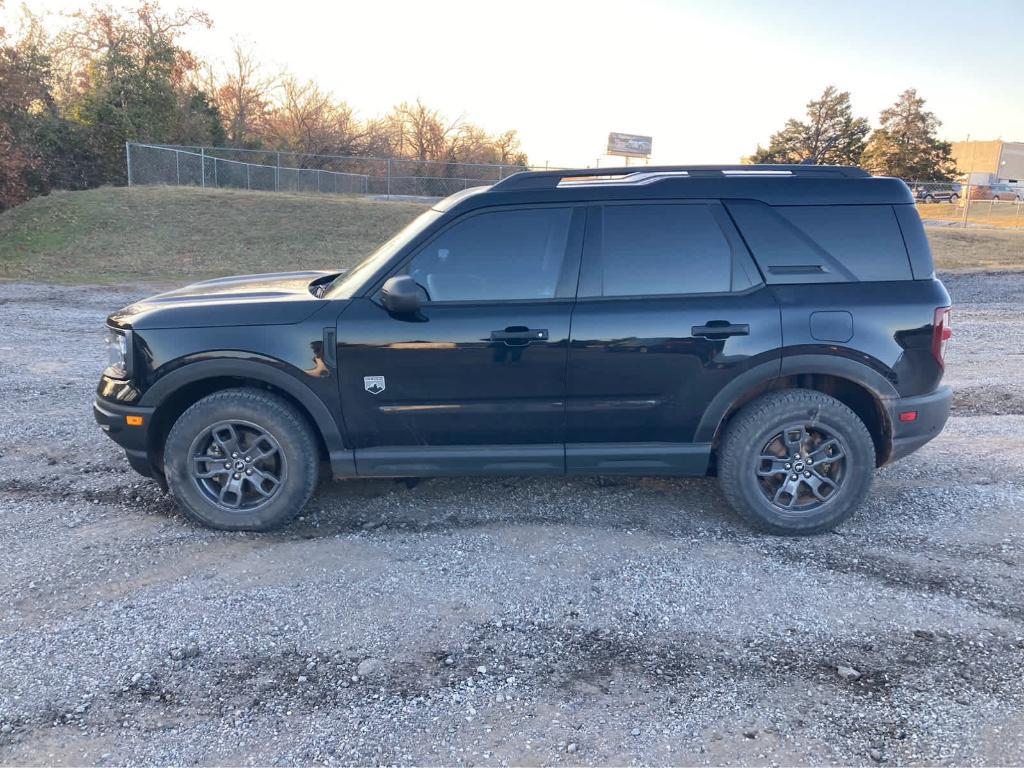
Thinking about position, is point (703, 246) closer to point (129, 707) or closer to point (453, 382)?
point (453, 382)

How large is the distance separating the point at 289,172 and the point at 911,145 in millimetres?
34618

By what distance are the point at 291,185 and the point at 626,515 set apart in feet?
81.7

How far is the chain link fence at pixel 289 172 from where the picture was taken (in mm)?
23125

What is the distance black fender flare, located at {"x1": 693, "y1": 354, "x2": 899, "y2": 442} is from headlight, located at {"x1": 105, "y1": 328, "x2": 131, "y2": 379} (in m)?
3.33

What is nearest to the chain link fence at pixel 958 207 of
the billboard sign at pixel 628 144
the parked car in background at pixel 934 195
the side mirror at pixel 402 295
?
the parked car in background at pixel 934 195

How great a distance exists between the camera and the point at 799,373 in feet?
13.8

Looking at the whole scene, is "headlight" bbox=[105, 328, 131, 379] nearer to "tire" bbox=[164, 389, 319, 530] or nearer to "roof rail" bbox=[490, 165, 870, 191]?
"tire" bbox=[164, 389, 319, 530]

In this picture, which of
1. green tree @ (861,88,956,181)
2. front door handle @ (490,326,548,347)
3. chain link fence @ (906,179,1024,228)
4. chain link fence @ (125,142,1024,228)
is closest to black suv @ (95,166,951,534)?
front door handle @ (490,326,548,347)

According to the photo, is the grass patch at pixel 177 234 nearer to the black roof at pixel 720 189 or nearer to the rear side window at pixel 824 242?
the black roof at pixel 720 189

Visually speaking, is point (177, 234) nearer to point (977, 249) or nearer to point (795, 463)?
point (795, 463)

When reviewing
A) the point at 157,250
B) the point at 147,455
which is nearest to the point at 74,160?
the point at 157,250

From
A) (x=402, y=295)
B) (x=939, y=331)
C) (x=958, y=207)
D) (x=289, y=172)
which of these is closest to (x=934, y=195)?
(x=958, y=207)

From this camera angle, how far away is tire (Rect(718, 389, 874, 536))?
13.9ft

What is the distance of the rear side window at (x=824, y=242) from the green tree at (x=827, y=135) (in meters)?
43.6
